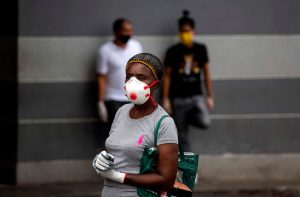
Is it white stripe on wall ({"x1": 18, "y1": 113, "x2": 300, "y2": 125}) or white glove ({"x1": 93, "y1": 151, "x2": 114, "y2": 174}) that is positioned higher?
white glove ({"x1": 93, "y1": 151, "x2": 114, "y2": 174})

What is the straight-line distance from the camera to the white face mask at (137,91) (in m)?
4.27

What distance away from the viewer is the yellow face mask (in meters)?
9.10

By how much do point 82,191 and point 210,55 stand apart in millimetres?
2249

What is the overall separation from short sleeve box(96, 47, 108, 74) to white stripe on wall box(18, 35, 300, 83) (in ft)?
0.74

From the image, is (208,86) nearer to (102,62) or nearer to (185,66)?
(185,66)

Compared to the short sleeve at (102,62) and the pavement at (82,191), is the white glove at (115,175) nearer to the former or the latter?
the pavement at (82,191)

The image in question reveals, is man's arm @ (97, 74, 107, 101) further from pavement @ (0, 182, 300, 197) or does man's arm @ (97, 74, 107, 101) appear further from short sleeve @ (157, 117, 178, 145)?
short sleeve @ (157, 117, 178, 145)

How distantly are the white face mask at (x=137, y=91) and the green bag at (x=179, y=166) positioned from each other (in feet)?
0.51

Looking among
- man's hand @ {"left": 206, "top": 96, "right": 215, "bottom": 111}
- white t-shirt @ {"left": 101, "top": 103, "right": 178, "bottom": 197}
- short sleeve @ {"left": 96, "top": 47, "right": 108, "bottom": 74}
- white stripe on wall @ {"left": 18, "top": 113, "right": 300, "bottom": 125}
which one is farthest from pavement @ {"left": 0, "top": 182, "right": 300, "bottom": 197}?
white t-shirt @ {"left": 101, "top": 103, "right": 178, "bottom": 197}

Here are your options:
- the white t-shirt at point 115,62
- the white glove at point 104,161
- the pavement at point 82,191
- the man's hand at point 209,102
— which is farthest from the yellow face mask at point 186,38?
the white glove at point 104,161

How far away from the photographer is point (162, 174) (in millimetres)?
4180

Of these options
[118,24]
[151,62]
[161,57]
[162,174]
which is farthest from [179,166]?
[161,57]
